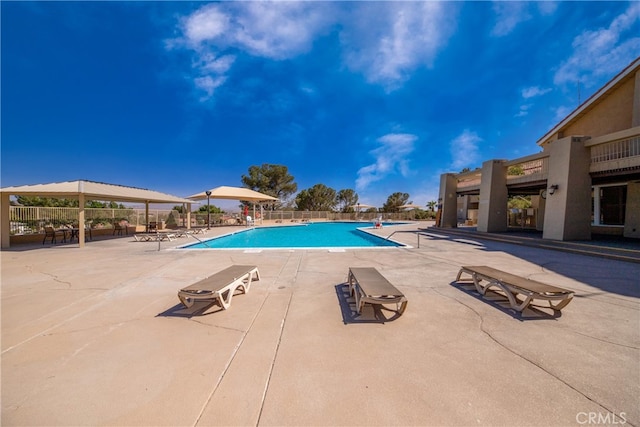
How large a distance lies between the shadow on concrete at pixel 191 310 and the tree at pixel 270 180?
31.2 meters

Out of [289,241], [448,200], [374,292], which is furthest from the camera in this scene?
[448,200]

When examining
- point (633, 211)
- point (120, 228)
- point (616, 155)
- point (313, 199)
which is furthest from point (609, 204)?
point (313, 199)

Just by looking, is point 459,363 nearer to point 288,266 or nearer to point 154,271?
point 288,266

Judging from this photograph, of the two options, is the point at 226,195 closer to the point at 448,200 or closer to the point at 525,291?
the point at 448,200

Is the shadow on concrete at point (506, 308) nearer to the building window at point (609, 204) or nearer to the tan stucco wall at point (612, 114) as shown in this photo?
the building window at point (609, 204)

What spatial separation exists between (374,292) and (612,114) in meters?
17.9

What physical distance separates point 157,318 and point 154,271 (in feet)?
10.5

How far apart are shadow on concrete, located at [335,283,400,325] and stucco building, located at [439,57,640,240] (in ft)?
35.9

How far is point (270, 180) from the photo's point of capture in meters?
34.7

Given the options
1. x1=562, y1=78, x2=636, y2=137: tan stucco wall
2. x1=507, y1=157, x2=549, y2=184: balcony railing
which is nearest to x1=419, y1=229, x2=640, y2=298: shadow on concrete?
x1=507, y1=157, x2=549, y2=184: balcony railing

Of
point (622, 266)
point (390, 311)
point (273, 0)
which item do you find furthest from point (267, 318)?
point (273, 0)

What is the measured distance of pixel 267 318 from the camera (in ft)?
10.7

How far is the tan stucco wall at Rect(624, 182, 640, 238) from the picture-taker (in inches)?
428

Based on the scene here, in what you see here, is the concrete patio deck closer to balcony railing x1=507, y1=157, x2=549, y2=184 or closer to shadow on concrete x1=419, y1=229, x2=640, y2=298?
shadow on concrete x1=419, y1=229, x2=640, y2=298
